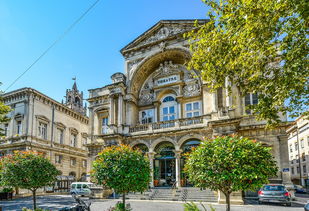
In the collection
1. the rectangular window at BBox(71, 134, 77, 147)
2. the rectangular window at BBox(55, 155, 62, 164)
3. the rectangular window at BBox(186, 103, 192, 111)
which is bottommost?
the rectangular window at BBox(55, 155, 62, 164)

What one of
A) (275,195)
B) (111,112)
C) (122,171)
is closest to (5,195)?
(111,112)

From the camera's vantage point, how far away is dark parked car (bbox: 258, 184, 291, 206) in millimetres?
14570

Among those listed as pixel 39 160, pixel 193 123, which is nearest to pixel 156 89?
pixel 193 123

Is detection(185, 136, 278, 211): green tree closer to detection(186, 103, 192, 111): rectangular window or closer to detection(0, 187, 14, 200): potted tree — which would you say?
detection(186, 103, 192, 111): rectangular window

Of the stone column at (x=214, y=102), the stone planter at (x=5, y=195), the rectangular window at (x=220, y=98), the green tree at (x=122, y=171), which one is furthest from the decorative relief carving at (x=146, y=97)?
the stone planter at (x=5, y=195)

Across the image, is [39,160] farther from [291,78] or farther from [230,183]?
[291,78]

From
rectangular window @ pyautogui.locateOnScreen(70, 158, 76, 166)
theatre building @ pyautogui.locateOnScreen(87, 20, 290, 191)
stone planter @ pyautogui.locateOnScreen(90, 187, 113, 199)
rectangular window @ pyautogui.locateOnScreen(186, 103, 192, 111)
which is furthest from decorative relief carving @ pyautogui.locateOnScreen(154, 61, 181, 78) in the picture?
rectangular window @ pyautogui.locateOnScreen(70, 158, 76, 166)

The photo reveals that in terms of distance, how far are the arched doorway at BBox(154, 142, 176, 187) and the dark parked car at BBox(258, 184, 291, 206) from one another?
8111mm

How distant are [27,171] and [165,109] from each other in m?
15.3

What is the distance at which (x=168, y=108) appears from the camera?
24062mm

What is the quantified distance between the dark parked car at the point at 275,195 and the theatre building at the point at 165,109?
259 cm

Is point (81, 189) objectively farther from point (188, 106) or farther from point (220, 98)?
point (220, 98)

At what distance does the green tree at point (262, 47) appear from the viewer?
6902 mm

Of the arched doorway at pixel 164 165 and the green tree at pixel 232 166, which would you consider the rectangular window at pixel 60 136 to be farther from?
the green tree at pixel 232 166
